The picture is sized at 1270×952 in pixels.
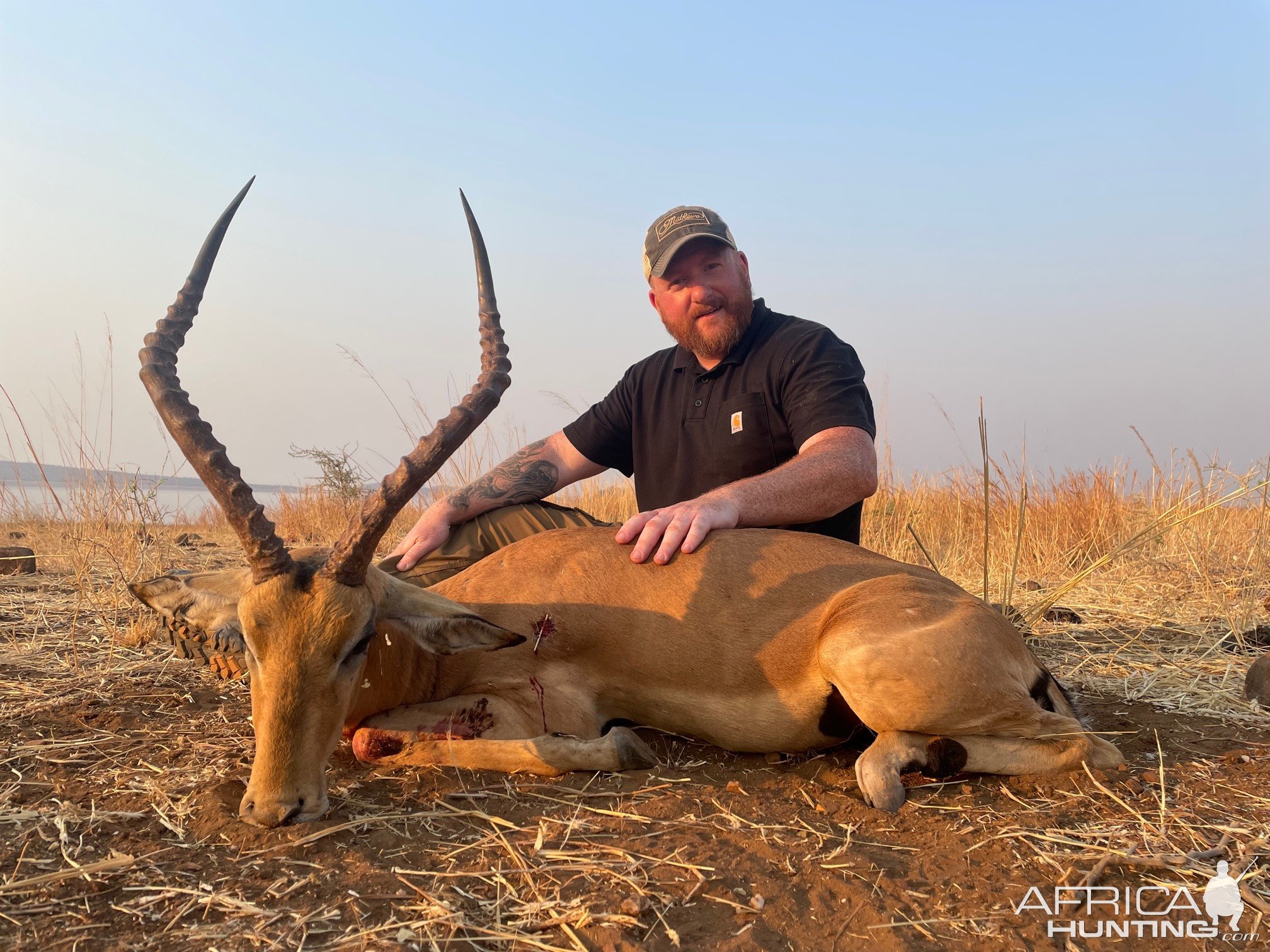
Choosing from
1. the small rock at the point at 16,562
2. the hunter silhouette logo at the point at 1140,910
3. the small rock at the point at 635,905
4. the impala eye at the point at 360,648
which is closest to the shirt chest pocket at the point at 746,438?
the impala eye at the point at 360,648

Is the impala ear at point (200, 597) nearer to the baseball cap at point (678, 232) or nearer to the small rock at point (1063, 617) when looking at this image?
the baseball cap at point (678, 232)

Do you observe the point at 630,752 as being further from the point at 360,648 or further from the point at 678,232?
the point at 678,232

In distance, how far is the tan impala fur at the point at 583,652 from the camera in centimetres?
320

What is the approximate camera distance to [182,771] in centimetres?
340

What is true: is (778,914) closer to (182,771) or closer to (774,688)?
(774,688)

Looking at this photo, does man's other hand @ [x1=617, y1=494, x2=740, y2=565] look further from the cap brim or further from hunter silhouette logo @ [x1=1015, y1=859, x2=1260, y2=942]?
the cap brim

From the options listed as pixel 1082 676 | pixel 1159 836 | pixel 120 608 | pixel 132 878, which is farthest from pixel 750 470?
pixel 120 608

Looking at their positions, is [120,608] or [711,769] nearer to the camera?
[711,769]

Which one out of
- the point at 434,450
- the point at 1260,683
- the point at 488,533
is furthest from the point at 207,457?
the point at 1260,683

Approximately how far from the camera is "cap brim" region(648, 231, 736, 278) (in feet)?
18.9

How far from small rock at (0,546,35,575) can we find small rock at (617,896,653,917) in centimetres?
895

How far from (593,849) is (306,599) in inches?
57.6

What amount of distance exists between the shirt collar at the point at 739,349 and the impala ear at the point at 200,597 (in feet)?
10.9

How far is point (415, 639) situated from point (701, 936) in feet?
6.19
